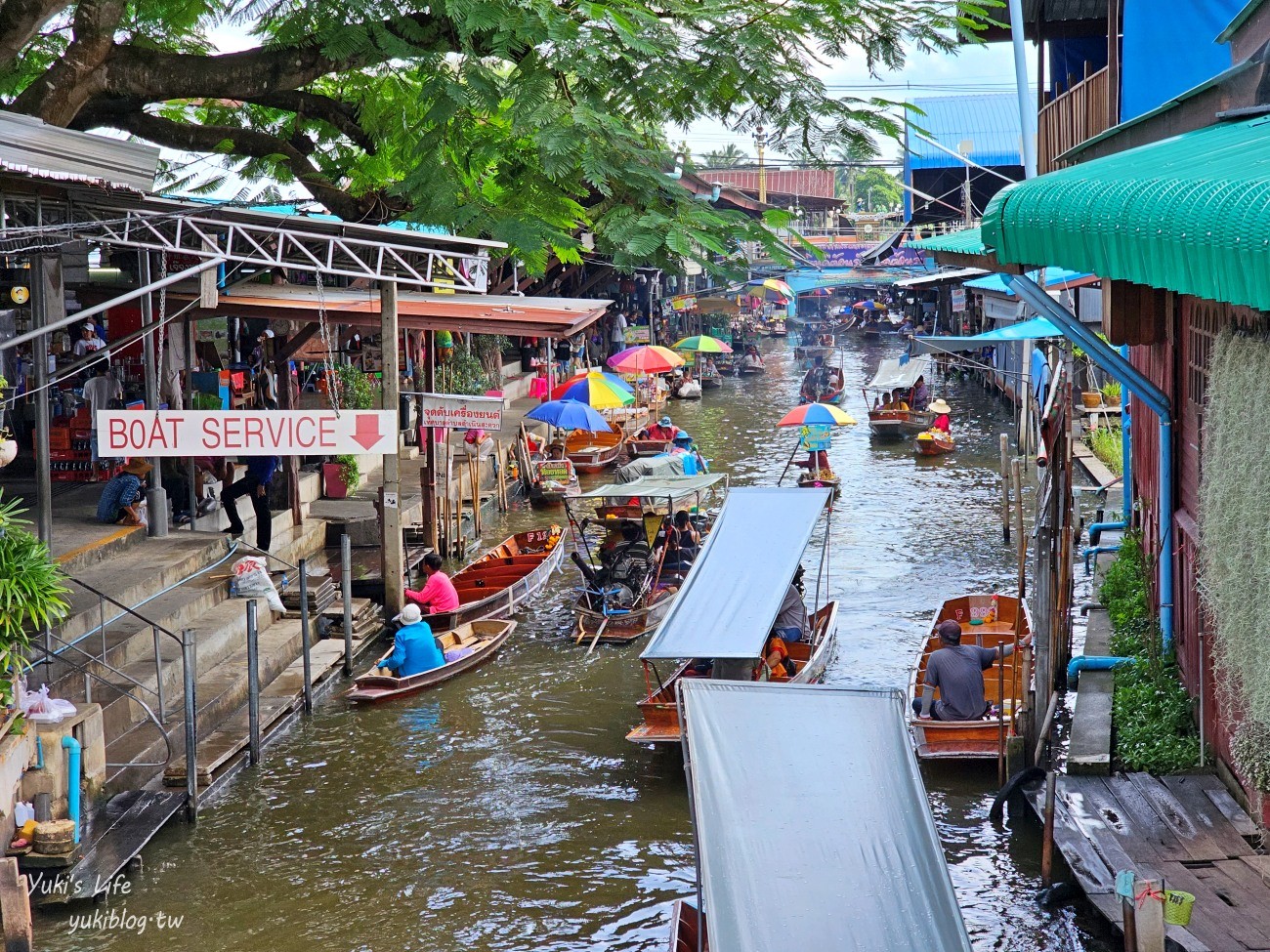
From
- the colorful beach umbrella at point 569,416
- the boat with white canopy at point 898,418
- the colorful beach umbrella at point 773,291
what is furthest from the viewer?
the colorful beach umbrella at point 773,291

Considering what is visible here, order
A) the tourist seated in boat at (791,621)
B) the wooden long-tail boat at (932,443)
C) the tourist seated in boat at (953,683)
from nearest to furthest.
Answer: the tourist seated in boat at (953,683)
the tourist seated in boat at (791,621)
the wooden long-tail boat at (932,443)

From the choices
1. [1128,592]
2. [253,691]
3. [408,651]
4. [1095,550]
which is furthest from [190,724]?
[1095,550]

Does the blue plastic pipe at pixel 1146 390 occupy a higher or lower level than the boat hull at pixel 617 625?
higher

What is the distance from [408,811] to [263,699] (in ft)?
9.08

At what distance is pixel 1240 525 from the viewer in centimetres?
661

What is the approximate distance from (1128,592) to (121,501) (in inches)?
467

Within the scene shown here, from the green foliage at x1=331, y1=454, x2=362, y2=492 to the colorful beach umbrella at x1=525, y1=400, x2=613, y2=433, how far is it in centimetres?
338

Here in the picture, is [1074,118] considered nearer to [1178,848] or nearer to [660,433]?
[1178,848]

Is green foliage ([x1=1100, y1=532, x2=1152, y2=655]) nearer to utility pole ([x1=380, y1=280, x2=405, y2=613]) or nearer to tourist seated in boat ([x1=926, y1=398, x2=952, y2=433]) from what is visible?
utility pole ([x1=380, y1=280, x2=405, y2=613])

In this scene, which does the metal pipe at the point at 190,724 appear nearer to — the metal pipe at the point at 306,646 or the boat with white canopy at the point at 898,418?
the metal pipe at the point at 306,646

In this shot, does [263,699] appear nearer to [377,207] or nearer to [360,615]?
[360,615]

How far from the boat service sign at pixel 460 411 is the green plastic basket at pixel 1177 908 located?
1082 centimetres

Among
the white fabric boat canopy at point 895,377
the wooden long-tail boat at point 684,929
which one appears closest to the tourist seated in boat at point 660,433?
the white fabric boat canopy at point 895,377

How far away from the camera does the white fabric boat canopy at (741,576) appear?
441 inches
